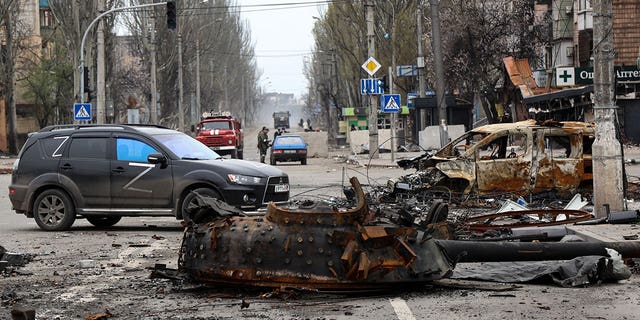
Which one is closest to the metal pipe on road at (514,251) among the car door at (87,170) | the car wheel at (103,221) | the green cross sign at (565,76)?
the car door at (87,170)

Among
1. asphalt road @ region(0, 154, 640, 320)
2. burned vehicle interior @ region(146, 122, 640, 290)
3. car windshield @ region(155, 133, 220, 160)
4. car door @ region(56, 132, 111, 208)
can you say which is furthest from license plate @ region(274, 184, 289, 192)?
burned vehicle interior @ region(146, 122, 640, 290)

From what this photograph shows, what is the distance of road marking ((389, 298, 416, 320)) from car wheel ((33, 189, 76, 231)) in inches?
348

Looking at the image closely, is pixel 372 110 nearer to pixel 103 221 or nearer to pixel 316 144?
pixel 316 144

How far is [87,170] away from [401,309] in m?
9.33

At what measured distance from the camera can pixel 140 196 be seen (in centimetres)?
1658

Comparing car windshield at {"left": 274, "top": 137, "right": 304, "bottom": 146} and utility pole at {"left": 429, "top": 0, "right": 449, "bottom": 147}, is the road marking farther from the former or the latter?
car windshield at {"left": 274, "top": 137, "right": 304, "bottom": 146}

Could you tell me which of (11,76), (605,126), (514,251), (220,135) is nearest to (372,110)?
(220,135)

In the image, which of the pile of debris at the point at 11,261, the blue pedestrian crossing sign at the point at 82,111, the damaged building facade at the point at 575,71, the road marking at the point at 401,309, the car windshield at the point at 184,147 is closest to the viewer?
the road marking at the point at 401,309

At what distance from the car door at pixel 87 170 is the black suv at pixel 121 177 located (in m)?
0.02

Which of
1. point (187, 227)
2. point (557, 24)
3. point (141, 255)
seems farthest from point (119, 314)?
point (557, 24)

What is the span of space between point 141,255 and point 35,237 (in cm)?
325

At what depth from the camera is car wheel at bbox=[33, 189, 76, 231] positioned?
1673 centimetres

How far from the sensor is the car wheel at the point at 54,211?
16734mm

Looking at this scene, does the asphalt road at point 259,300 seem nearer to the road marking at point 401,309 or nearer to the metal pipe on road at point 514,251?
the road marking at point 401,309
